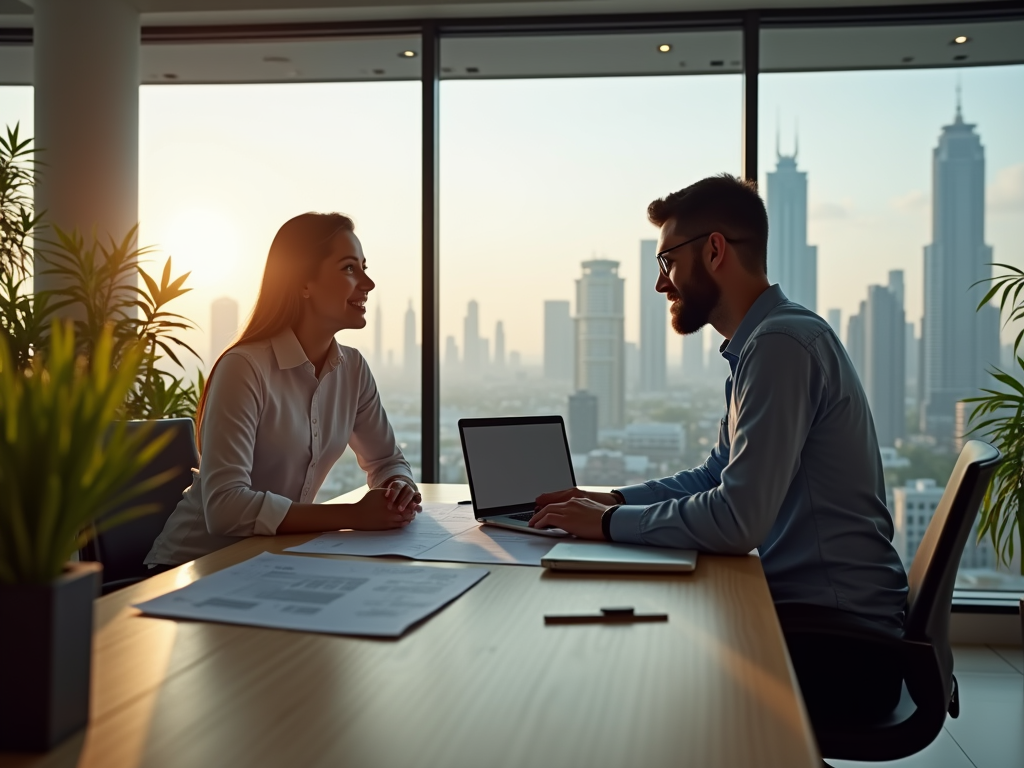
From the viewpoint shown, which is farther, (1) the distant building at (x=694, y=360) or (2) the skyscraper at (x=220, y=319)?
(2) the skyscraper at (x=220, y=319)

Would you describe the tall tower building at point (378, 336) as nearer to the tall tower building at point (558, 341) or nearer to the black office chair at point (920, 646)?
the tall tower building at point (558, 341)

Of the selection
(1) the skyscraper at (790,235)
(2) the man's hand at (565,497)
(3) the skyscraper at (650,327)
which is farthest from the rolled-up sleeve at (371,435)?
(1) the skyscraper at (790,235)

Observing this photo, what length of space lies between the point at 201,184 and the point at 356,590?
11.7 ft

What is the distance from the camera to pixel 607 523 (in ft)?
5.63

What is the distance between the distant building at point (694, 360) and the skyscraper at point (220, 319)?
2.17 m

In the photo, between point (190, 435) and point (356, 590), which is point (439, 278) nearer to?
point (190, 435)

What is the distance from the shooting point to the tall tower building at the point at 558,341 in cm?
416

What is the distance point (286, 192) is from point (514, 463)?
8.90 feet

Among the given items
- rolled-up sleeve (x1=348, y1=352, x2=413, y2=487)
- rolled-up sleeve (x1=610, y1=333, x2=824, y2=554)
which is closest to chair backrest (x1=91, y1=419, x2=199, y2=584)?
rolled-up sleeve (x1=348, y1=352, x2=413, y2=487)

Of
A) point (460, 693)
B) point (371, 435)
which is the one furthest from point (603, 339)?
point (460, 693)

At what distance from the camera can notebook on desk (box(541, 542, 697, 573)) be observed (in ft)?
4.89

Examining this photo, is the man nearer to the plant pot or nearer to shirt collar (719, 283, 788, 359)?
shirt collar (719, 283, 788, 359)

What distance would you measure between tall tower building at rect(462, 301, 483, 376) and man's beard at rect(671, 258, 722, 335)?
2.15 meters

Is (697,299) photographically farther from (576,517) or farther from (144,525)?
(144,525)
